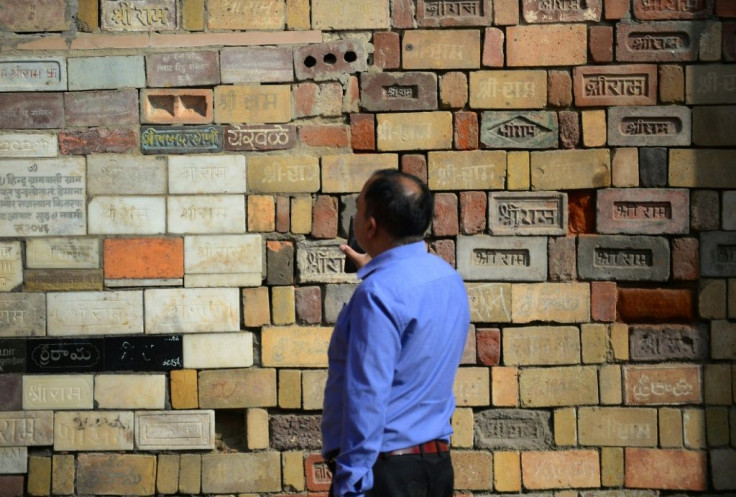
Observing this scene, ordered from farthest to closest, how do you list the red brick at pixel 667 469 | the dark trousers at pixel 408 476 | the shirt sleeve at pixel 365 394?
the red brick at pixel 667 469
the dark trousers at pixel 408 476
the shirt sleeve at pixel 365 394

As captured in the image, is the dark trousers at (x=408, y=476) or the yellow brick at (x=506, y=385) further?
the yellow brick at (x=506, y=385)

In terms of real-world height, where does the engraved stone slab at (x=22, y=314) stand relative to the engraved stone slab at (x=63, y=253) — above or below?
below

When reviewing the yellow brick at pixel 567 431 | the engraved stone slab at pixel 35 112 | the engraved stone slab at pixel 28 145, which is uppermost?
the engraved stone slab at pixel 35 112

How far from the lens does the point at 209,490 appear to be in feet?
16.0

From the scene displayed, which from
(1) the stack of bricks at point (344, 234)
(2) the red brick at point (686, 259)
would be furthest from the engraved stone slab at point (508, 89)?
(2) the red brick at point (686, 259)

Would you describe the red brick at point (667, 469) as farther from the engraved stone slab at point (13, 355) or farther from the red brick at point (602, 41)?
the engraved stone slab at point (13, 355)

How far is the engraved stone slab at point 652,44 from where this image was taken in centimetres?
489

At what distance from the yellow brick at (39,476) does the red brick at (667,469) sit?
10.7 feet

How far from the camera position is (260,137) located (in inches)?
194

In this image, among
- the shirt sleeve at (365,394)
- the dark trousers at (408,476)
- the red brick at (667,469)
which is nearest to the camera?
the shirt sleeve at (365,394)

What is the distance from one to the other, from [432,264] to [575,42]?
2514 mm

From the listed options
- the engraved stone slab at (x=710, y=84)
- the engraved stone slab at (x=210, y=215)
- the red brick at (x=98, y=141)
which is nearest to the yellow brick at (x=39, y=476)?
the engraved stone slab at (x=210, y=215)

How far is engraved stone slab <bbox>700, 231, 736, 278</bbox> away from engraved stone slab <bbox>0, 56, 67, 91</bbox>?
12.3 feet

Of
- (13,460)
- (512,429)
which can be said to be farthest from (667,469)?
(13,460)
